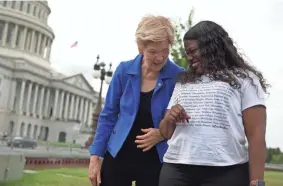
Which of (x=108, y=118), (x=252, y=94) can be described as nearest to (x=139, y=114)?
(x=108, y=118)

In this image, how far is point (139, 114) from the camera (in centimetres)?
278

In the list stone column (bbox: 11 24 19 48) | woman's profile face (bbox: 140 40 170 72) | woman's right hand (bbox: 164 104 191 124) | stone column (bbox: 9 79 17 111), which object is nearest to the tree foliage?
woman's profile face (bbox: 140 40 170 72)

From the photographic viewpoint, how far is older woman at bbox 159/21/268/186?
85.7 inches

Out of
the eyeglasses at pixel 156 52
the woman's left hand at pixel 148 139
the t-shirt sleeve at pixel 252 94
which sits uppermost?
the eyeglasses at pixel 156 52

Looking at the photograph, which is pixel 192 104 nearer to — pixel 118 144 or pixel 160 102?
pixel 160 102

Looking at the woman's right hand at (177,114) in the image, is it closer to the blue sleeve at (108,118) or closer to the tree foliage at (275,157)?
the blue sleeve at (108,118)

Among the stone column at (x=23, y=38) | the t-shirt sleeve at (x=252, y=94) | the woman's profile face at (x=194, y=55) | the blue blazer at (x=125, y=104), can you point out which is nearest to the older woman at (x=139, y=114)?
the blue blazer at (x=125, y=104)

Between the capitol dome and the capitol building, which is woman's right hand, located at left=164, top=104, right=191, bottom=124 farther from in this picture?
the capitol dome

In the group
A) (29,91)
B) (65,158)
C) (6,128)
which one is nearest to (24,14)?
(29,91)

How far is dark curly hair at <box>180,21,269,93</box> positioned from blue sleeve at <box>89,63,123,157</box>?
2.23 ft

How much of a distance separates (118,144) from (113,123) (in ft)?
0.65

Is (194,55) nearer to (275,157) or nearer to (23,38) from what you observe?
(275,157)

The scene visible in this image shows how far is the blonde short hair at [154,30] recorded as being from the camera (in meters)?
2.62

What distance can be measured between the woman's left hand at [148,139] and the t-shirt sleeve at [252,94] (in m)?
0.64
